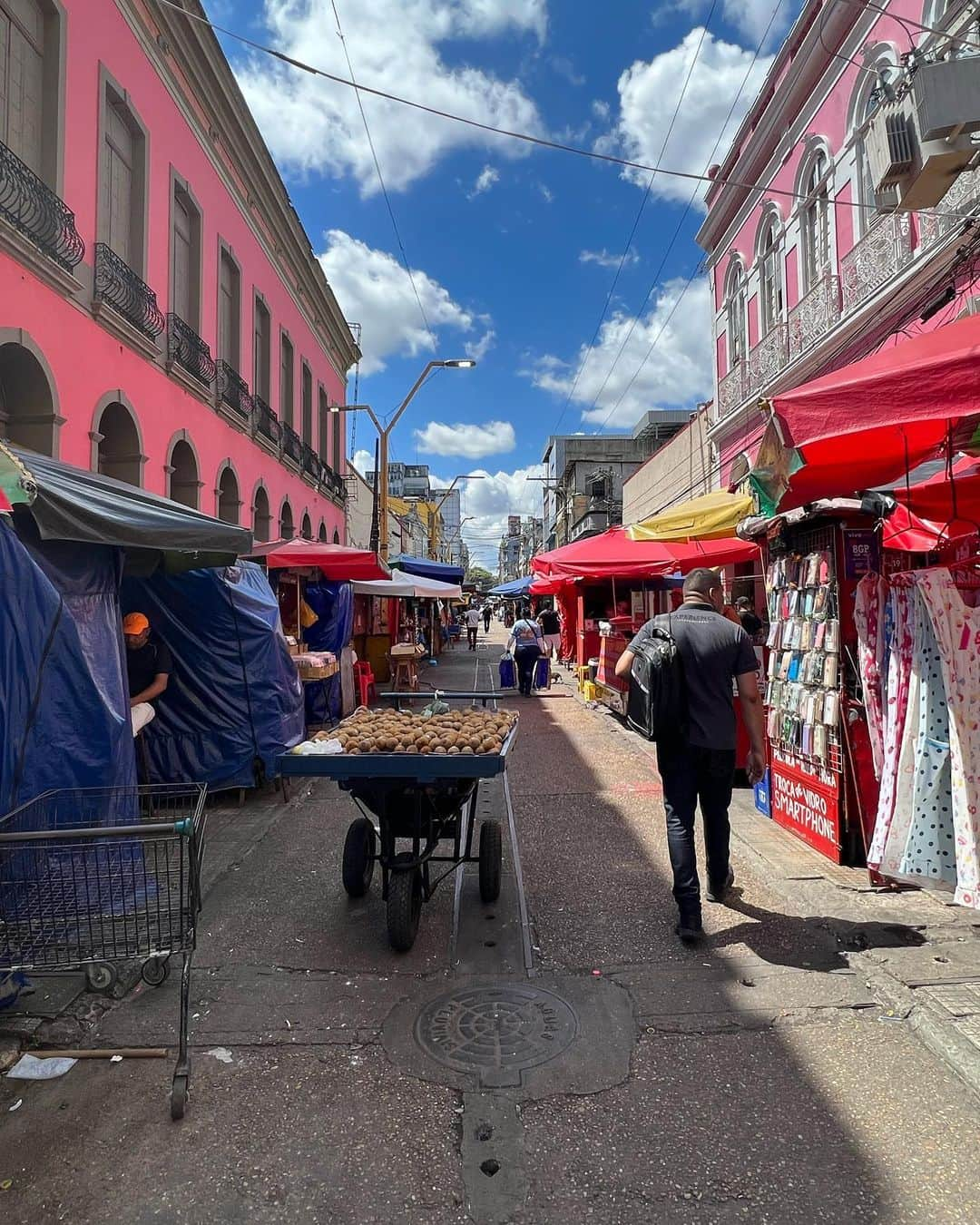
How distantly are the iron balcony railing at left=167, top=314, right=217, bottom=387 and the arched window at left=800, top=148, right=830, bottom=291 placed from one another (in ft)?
36.1

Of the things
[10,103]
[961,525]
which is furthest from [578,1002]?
[10,103]

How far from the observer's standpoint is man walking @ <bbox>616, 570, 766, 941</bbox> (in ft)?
13.2

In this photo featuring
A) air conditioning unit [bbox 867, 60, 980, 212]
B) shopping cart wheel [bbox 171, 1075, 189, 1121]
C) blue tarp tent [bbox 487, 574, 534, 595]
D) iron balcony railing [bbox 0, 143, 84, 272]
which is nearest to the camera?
shopping cart wheel [bbox 171, 1075, 189, 1121]

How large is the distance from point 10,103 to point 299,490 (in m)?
14.0

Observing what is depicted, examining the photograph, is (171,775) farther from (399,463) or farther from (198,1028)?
(399,463)

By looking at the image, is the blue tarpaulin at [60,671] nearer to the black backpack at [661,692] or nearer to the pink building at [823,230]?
the black backpack at [661,692]

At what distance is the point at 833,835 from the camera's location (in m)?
5.04

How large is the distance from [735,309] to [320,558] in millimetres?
12725

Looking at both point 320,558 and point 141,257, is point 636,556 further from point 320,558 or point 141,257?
point 141,257

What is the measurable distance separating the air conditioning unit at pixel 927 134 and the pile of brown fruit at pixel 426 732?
202 inches

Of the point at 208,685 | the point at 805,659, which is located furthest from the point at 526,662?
the point at 805,659

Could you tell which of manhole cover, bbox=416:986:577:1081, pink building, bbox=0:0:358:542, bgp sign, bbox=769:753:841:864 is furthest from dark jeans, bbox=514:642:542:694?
manhole cover, bbox=416:986:577:1081

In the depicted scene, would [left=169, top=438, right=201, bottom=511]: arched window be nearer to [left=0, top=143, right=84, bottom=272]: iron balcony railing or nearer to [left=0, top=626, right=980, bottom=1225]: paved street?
[left=0, top=143, right=84, bottom=272]: iron balcony railing

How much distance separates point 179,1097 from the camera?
8.70 ft
